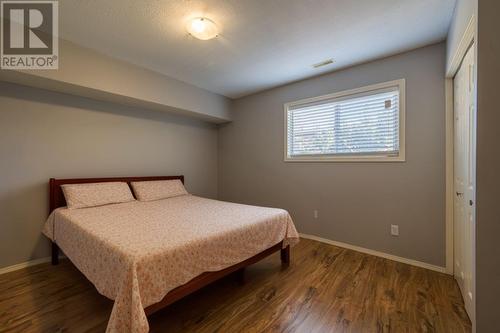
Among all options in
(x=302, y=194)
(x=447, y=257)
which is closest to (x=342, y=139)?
(x=302, y=194)

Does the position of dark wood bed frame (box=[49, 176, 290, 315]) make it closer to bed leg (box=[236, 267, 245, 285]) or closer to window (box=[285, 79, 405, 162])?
bed leg (box=[236, 267, 245, 285])

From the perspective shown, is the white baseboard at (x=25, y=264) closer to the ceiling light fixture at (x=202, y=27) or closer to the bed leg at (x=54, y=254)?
the bed leg at (x=54, y=254)

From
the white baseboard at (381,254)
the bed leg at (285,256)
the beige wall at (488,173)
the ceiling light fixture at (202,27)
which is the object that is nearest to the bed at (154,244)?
the bed leg at (285,256)

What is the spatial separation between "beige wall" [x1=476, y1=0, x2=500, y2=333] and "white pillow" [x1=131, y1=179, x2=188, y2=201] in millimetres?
3231

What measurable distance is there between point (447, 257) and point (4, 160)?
4733 millimetres

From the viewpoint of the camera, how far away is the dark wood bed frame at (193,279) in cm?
143

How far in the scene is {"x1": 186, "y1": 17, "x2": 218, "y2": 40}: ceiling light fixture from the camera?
193 cm

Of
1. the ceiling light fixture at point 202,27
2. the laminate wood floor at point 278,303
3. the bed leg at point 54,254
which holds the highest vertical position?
the ceiling light fixture at point 202,27

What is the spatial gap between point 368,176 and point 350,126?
0.70 meters

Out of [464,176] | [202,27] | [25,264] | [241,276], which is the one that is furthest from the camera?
[25,264]

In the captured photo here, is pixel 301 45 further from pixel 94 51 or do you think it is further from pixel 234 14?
pixel 94 51

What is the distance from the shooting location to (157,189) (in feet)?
10.6

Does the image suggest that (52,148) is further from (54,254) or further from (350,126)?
(350,126)

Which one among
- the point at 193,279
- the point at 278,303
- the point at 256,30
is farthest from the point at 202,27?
the point at 278,303
